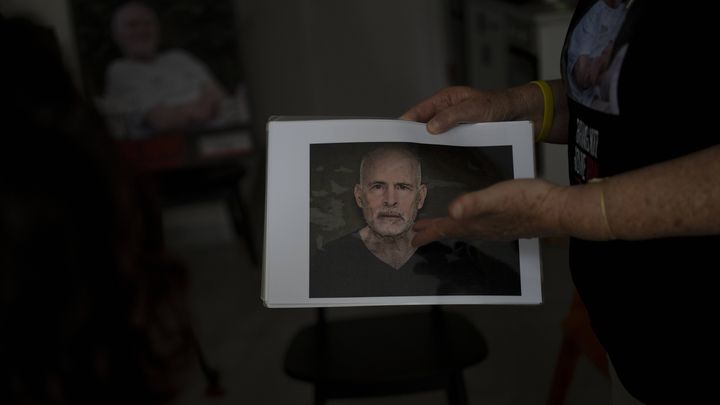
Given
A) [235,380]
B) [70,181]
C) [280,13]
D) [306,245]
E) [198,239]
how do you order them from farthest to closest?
[280,13] → [198,239] → [235,380] → [306,245] → [70,181]

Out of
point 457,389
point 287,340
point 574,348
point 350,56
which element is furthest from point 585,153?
point 350,56

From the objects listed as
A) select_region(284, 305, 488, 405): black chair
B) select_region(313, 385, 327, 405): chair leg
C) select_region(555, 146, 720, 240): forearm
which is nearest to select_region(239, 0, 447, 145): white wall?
select_region(284, 305, 488, 405): black chair

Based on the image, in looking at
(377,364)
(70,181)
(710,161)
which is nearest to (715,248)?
(710,161)

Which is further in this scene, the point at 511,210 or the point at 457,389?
the point at 457,389

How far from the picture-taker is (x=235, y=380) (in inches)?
94.3

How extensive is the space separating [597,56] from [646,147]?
0.40 ft

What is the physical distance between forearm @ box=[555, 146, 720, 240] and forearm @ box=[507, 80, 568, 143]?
32 centimetres

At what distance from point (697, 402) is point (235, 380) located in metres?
1.73

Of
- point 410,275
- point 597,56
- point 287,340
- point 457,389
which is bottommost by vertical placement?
point 287,340

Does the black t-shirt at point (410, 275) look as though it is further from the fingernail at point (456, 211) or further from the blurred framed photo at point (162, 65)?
the blurred framed photo at point (162, 65)

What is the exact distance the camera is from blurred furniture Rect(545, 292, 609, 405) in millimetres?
1656

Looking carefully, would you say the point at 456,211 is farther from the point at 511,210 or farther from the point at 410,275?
the point at 410,275

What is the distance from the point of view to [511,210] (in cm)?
86

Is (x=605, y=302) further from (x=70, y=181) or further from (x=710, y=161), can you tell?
(x=70, y=181)
